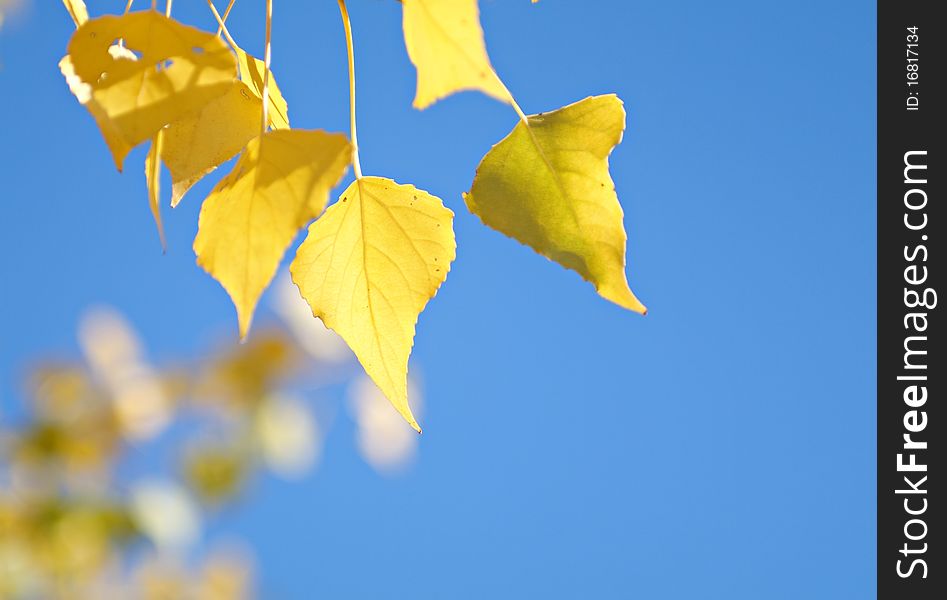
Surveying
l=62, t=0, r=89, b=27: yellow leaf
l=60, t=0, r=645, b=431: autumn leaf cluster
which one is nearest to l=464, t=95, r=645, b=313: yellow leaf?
l=60, t=0, r=645, b=431: autumn leaf cluster

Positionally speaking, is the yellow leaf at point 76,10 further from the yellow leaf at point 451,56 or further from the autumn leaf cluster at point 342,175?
the yellow leaf at point 451,56

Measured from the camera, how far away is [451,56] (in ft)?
0.62

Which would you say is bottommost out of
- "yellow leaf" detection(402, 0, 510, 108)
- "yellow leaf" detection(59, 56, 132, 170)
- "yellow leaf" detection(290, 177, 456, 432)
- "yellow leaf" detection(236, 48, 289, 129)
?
"yellow leaf" detection(290, 177, 456, 432)

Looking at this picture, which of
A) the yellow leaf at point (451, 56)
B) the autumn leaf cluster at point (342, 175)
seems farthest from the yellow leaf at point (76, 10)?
the yellow leaf at point (451, 56)

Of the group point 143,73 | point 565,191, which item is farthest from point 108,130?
point 565,191

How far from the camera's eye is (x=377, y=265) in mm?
255

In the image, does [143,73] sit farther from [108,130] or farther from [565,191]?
[565,191]

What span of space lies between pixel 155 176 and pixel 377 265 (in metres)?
0.07

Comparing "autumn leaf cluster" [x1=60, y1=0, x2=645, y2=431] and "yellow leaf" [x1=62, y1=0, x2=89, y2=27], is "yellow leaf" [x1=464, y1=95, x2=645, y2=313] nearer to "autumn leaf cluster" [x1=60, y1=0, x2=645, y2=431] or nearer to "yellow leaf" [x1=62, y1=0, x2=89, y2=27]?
"autumn leaf cluster" [x1=60, y1=0, x2=645, y2=431]

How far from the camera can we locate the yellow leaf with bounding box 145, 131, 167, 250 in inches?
8.0

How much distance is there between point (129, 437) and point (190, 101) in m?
0.91

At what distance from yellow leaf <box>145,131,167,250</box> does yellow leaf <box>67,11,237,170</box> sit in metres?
0.01
